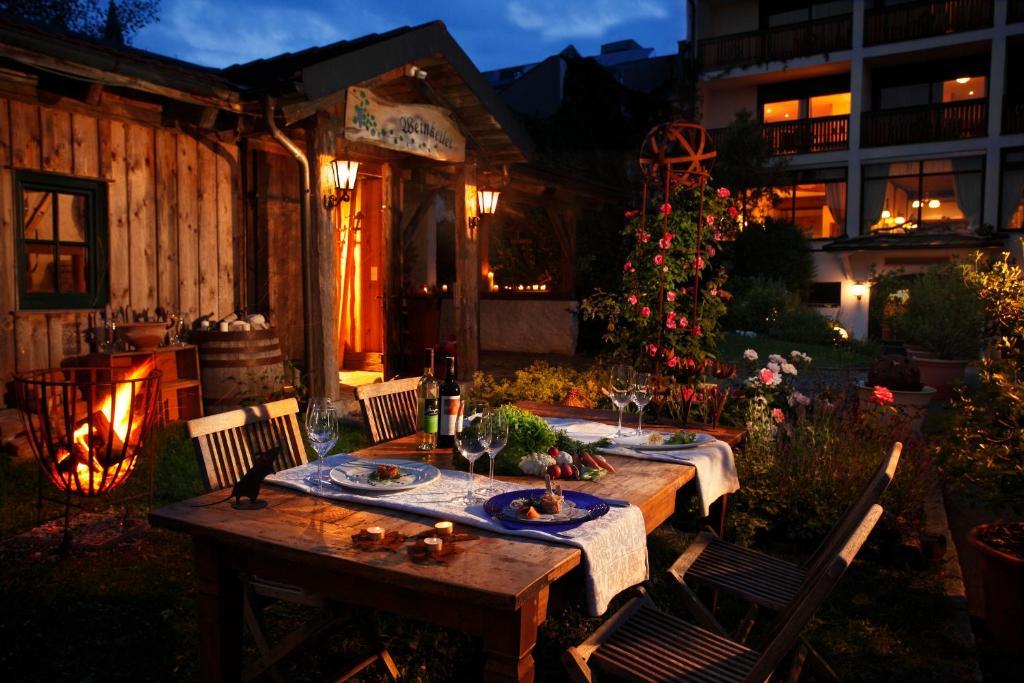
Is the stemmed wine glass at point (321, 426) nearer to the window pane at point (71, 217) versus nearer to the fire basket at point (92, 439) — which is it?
the fire basket at point (92, 439)

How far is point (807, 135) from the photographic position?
815 inches

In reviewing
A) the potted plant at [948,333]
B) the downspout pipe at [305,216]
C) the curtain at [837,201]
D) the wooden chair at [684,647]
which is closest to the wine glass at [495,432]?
the wooden chair at [684,647]

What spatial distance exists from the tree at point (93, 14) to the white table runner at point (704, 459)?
17389 millimetres

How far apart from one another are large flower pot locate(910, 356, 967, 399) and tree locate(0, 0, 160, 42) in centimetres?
1690

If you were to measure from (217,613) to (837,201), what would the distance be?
70.1ft

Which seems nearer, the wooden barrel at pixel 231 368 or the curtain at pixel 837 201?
the wooden barrel at pixel 231 368

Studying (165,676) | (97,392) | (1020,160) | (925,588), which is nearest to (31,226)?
(97,392)

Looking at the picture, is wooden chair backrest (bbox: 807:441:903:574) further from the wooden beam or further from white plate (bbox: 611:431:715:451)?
the wooden beam

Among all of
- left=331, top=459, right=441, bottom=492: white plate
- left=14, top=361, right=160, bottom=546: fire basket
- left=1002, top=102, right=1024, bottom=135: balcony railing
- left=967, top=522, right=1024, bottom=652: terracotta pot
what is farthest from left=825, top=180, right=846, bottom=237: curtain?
left=331, top=459, right=441, bottom=492: white plate

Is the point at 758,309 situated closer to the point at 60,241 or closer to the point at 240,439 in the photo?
the point at 60,241

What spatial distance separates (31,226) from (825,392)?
21.5ft

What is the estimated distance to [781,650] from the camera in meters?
1.94

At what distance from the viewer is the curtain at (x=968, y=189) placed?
19.1m

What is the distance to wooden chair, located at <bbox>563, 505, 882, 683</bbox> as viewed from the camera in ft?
6.40
